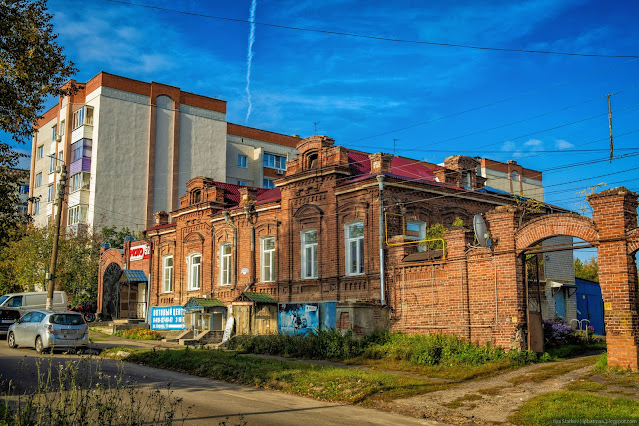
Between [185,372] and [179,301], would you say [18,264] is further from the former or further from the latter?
[185,372]

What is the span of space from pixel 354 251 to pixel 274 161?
38.2 metres

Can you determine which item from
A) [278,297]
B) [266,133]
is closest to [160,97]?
[266,133]

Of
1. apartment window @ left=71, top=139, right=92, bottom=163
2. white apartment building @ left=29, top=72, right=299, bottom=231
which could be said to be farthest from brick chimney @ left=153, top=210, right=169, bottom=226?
apartment window @ left=71, top=139, right=92, bottom=163

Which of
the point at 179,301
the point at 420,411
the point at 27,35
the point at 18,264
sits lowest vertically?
the point at 420,411

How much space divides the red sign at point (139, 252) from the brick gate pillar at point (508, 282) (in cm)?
2544

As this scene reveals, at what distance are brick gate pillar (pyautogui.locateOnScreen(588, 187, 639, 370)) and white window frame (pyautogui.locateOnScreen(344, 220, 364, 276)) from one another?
1043 cm

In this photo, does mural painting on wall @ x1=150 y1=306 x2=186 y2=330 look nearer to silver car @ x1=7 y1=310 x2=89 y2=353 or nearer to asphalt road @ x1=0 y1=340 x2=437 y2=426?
silver car @ x1=7 y1=310 x2=89 y2=353

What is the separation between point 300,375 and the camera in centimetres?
1584

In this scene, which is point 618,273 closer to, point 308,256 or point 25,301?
point 308,256

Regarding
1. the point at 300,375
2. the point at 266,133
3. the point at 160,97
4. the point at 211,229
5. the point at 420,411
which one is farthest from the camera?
the point at 266,133

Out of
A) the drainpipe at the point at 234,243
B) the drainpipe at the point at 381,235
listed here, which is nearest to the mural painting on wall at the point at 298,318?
the drainpipe at the point at 381,235

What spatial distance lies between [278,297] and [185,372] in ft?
31.6

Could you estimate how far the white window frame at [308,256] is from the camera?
86.9ft

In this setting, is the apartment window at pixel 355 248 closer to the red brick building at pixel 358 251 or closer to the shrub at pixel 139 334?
the red brick building at pixel 358 251
